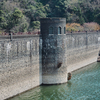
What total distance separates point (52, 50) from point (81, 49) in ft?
56.3

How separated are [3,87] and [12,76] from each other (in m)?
2.05

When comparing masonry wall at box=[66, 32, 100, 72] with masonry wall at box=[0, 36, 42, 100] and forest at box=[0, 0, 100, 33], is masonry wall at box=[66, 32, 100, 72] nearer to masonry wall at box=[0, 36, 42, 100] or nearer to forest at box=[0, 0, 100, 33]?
masonry wall at box=[0, 36, 42, 100]

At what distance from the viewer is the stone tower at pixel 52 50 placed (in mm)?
34469

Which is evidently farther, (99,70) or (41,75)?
(99,70)

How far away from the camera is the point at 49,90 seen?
107 ft

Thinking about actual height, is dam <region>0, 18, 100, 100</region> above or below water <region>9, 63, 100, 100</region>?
above

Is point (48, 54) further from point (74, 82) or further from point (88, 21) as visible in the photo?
point (88, 21)

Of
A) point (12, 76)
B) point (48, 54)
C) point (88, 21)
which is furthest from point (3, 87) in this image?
point (88, 21)

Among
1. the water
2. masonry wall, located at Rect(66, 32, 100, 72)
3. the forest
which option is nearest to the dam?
the water

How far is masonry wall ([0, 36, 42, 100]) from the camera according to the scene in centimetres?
2772

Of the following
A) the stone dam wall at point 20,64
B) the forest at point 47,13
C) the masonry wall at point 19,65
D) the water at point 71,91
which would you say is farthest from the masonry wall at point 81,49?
the forest at point 47,13

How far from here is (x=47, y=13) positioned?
277ft

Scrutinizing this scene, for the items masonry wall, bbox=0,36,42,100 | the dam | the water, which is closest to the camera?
masonry wall, bbox=0,36,42,100

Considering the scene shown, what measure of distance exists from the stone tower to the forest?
1009 inches
